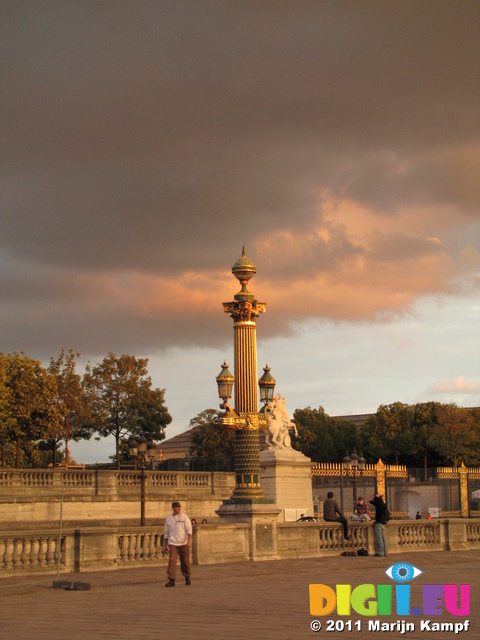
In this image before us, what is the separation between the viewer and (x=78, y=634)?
11.5 metres

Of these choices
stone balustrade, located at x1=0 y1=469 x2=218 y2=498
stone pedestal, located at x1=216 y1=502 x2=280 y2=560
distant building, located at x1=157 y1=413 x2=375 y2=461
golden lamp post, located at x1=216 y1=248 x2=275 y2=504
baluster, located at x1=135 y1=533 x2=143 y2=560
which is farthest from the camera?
distant building, located at x1=157 y1=413 x2=375 y2=461

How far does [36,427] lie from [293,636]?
44518 mm

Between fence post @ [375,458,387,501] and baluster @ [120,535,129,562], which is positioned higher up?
fence post @ [375,458,387,501]

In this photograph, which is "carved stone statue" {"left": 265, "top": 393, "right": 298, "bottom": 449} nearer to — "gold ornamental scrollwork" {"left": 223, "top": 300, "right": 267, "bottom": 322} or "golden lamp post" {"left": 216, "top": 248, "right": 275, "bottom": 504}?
"golden lamp post" {"left": 216, "top": 248, "right": 275, "bottom": 504}

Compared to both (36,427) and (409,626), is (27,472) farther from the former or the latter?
(409,626)

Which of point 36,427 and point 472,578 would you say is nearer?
point 472,578

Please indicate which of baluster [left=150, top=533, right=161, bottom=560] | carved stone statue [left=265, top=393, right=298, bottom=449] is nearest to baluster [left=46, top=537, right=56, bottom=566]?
baluster [left=150, top=533, right=161, bottom=560]

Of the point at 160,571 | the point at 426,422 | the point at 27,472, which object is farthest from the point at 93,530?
the point at 426,422

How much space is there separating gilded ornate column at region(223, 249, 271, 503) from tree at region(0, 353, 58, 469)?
26.1m

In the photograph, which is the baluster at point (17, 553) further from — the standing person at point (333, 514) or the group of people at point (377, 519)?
the standing person at point (333, 514)

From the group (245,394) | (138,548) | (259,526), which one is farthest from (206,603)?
(245,394)

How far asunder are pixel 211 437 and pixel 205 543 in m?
47.8

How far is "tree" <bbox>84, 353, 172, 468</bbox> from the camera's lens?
64188mm

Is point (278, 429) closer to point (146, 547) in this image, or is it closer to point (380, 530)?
point (380, 530)
